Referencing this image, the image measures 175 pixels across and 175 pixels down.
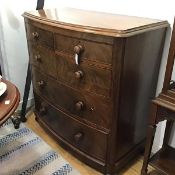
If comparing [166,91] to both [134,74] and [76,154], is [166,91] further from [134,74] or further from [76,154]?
[76,154]

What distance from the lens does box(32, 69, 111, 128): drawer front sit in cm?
131

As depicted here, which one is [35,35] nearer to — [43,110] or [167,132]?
[43,110]

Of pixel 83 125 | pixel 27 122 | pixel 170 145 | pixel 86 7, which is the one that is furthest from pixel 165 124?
pixel 27 122

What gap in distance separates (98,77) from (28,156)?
89cm

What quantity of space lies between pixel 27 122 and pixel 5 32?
0.82 meters

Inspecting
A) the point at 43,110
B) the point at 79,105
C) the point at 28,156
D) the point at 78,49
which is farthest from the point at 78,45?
the point at 28,156

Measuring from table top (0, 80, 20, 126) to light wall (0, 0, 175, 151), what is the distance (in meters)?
0.89

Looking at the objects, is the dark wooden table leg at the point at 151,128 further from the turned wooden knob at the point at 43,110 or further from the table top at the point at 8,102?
the turned wooden knob at the point at 43,110

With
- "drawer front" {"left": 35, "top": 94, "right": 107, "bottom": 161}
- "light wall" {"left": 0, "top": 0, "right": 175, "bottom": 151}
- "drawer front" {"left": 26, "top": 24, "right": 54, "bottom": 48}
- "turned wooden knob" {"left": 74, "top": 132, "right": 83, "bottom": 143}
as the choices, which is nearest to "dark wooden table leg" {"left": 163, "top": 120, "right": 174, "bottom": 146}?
"light wall" {"left": 0, "top": 0, "right": 175, "bottom": 151}

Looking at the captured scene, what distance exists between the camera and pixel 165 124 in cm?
152

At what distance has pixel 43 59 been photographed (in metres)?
1.58

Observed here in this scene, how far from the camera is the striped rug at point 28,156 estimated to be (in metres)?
1.58

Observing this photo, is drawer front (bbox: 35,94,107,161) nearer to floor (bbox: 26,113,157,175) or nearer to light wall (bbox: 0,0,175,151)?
floor (bbox: 26,113,157,175)

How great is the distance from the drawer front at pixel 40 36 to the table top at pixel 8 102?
0.44m
